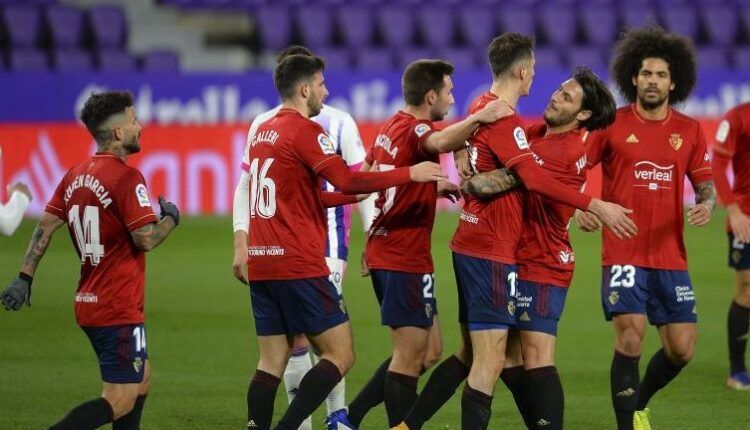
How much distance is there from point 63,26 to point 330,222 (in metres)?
13.4

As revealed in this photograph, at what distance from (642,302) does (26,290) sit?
348 cm

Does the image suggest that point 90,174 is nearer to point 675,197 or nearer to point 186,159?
point 675,197

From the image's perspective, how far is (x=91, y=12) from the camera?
20266mm

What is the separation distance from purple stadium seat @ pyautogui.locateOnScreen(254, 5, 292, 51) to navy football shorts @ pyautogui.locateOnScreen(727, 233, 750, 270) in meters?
12.6

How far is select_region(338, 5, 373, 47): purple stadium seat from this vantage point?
21250mm

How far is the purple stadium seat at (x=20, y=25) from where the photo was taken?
19.8 m

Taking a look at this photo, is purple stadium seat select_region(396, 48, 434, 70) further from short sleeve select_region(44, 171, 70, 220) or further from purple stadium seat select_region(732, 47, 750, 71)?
short sleeve select_region(44, 171, 70, 220)

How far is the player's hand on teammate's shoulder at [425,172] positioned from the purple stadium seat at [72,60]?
544 inches

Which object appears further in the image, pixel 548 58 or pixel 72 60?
pixel 548 58

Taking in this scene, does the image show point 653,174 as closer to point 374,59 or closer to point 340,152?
point 340,152

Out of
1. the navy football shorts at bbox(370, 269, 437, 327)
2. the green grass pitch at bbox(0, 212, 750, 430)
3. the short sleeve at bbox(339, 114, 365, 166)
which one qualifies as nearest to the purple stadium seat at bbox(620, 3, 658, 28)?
the green grass pitch at bbox(0, 212, 750, 430)

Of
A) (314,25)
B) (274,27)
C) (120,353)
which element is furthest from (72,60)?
(120,353)

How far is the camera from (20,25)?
19.8m

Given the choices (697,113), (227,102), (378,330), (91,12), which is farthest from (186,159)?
(697,113)
